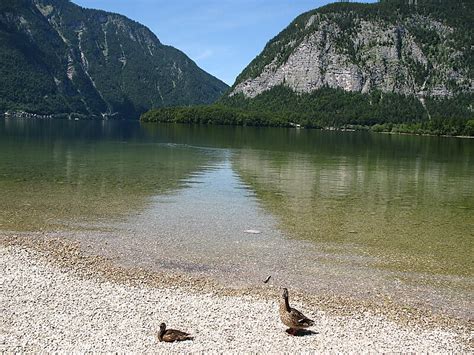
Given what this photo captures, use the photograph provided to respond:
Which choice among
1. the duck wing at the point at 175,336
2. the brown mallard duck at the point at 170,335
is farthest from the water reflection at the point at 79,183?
the duck wing at the point at 175,336

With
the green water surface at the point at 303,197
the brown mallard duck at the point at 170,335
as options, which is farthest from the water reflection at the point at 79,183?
the brown mallard duck at the point at 170,335

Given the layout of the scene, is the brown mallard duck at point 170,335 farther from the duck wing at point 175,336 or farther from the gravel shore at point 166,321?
the gravel shore at point 166,321

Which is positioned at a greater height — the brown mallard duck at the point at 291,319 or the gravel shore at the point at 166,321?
the brown mallard duck at the point at 291,319

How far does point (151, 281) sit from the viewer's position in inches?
826

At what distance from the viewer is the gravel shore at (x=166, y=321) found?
15.3 metres

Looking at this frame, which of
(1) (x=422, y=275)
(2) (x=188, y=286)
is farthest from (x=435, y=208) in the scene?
(2) (x=188, y=286)

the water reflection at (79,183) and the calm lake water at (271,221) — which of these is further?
the water reflection at (79,183)

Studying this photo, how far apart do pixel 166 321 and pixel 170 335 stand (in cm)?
154

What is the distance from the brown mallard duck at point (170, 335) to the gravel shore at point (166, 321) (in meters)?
0.22

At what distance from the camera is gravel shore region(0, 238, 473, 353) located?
15297mm

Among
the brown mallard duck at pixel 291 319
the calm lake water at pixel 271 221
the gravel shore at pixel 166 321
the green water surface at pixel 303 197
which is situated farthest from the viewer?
the green water surface at pixel 303 197

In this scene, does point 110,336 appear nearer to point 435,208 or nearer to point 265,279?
point 265,279

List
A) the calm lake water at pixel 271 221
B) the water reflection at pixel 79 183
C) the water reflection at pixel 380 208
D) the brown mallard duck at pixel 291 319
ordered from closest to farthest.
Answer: the brown mallard duck at pixel 291 319
the calm lake water at pixel 271 221
the water reflection at pixel 380 208
the water reflection at pixel 79 183

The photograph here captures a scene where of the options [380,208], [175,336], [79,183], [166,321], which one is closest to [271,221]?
[380,208]
